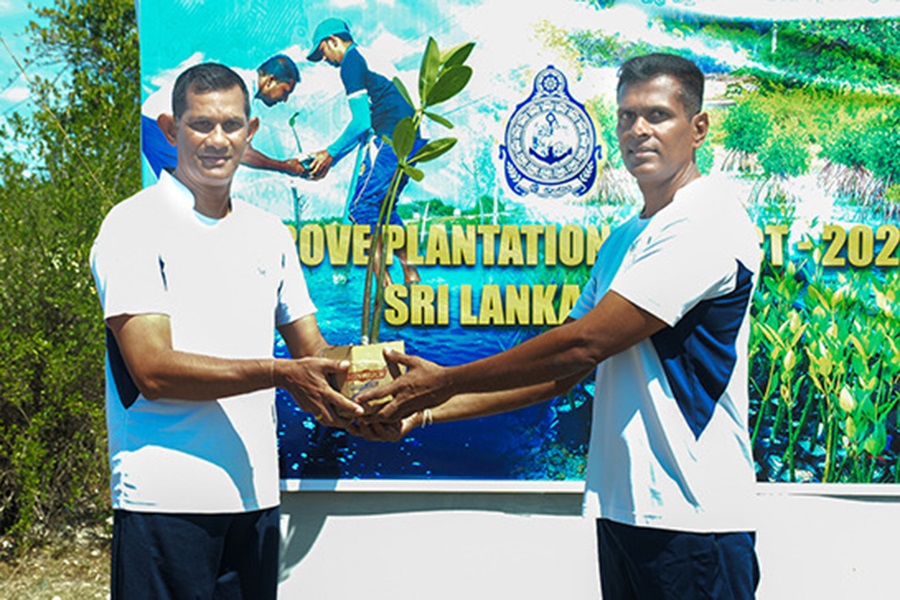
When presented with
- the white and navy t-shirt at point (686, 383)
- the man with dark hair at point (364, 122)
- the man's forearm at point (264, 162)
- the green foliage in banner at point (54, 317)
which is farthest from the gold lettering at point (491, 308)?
the green foliage in banner at point (54, 317)

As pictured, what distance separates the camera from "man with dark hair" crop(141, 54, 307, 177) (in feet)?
11.7

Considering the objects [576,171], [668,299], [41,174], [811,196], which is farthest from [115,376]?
[41,174]

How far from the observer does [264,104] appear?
359 cm

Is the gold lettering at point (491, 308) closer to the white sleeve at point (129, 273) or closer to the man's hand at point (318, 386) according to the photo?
the man's hand at point (318, 386)

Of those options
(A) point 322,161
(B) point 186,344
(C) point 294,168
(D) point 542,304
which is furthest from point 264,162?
(B) point 186,344

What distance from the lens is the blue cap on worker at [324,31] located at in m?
3.57

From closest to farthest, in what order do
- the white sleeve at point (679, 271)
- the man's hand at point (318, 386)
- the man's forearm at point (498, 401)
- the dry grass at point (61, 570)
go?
the white sleeve at point (679, 271), the man's hand at point (318, 386), the man's forearm at point (498, 401), the dry grass at point (61, 570)

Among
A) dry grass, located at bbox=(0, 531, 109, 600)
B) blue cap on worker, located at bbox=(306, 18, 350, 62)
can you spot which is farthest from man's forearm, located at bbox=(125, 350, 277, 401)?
dry grass, located at bbox=(0, 531, 109, 600)

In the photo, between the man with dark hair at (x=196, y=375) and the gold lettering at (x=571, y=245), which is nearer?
the man with dark hair at (x=196, y=375)

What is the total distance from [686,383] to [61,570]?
3.78 meters

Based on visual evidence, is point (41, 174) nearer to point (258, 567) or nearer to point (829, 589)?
point (258, 567)

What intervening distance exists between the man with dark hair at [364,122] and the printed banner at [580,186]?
29 millimetres

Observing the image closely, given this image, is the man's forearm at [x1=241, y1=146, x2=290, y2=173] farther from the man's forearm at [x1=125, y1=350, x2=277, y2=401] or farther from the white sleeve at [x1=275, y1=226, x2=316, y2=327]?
the man's forearm at [x1=125, y1=350, x2=277, y2=401]

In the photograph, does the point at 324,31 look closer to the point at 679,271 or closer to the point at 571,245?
the point at 571,245
